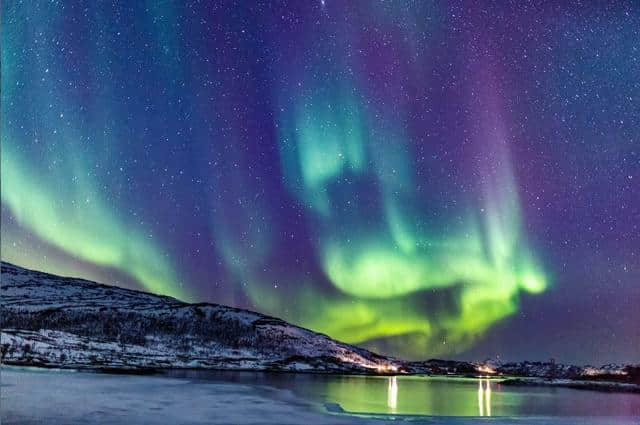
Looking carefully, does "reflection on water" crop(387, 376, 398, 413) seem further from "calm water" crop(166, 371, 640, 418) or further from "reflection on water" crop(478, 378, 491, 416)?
"reflection on water" crop(478, 378, 491, 416)

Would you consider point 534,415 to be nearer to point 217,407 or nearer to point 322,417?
point 322,417

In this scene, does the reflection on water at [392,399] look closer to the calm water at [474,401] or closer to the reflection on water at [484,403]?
the calm water at [474,401]

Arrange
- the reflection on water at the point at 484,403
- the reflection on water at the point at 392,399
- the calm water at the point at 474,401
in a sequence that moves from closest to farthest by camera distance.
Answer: the reflection on water at the point at 484,403
the calm water at the point at 474,401
the reflection on water at the point at 392,399

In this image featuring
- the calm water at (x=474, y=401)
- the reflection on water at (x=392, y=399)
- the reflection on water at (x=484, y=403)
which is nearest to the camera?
the reflection on water at (x=484, y=403)

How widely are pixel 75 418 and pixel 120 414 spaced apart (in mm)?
3180

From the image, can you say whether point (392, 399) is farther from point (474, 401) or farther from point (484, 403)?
point (484, 403)

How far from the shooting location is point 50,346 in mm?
198875

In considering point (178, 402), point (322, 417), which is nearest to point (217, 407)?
point (178, 402)

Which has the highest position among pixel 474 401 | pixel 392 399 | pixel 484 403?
pixel 474 401

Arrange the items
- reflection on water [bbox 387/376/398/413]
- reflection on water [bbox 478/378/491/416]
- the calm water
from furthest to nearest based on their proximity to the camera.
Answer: reflection on water [bbox 387/376/398/413], the calm water, reflection on water [bbox 478/378/491/416]

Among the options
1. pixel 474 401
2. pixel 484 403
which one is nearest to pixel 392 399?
pixel 474 401

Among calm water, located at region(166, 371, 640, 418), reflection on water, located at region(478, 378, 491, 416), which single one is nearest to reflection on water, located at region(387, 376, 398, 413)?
calm water, located at region(166, 371, 640, 418)

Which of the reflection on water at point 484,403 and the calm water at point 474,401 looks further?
the calm water at point 474,401

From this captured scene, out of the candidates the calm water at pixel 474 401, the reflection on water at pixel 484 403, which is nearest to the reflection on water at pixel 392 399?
the calm water at pixel 474 401
